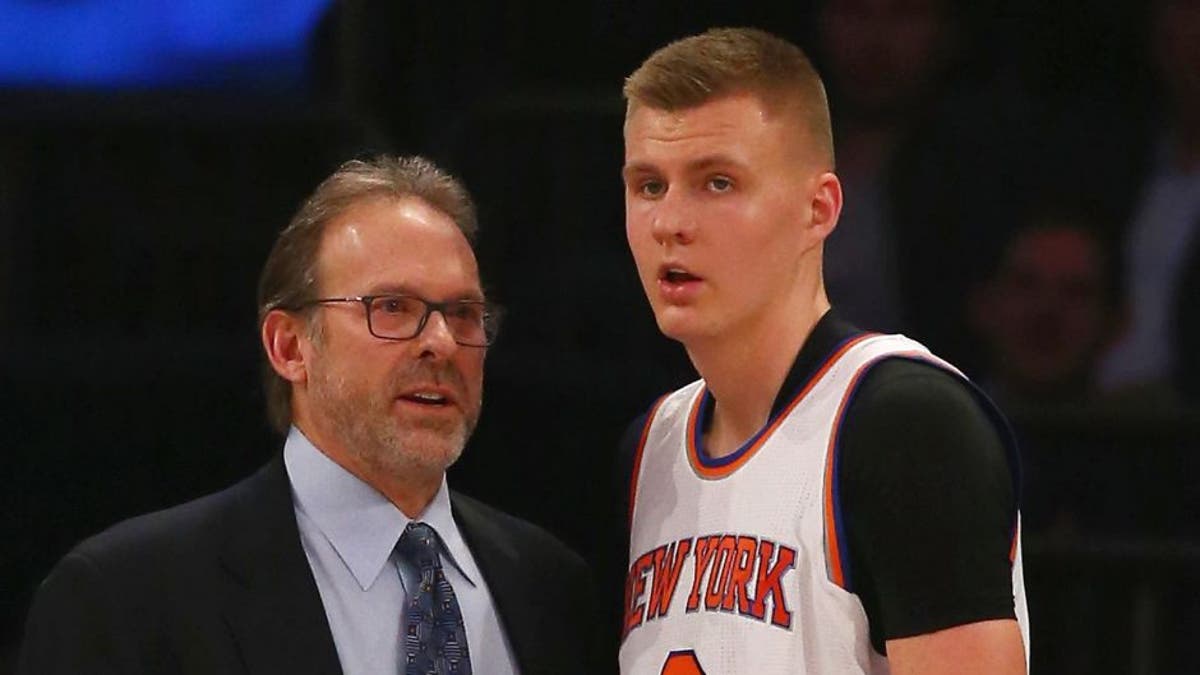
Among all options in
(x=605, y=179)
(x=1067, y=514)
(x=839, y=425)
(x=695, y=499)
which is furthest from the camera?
(x=605, y=179)

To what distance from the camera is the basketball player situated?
2.66m

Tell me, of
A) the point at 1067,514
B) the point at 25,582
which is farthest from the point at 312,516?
the point at 1067,514

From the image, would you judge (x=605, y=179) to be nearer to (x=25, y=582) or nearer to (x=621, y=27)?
(x=621, y=27)

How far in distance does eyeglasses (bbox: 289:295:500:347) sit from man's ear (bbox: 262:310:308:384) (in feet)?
0.10

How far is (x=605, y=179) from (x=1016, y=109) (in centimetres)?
106

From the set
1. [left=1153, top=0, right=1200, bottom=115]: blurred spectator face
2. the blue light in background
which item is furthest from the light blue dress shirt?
[left=1153, top=0, right=1200, bottom=115]: blurred spectator face

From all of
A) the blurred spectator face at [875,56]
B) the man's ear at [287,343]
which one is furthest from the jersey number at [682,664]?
the blurred spectator face at [875,56]

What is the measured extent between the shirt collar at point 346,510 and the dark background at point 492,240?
1.71 m

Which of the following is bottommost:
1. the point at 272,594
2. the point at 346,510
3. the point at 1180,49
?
the point at 272,594

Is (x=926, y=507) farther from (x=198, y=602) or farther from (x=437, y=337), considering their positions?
(x=198, y=602)

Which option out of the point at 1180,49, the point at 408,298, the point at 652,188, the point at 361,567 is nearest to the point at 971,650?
the point at 652,188

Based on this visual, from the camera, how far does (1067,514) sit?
15.7ft

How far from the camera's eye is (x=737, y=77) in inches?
116

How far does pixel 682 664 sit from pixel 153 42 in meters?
2.72
